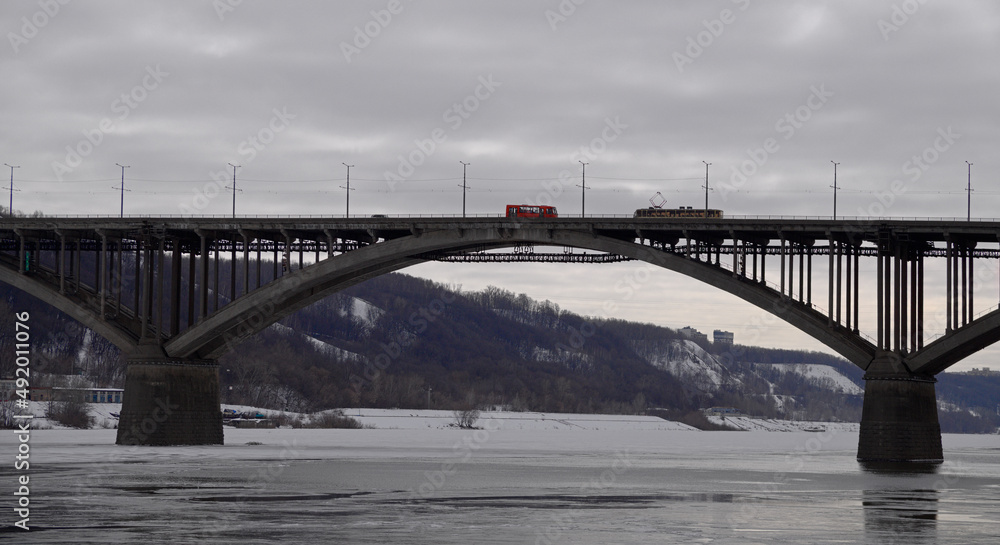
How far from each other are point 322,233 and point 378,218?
12.8 feet

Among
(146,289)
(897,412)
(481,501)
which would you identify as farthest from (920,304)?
(146,289)

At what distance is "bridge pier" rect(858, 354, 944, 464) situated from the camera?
6619cm

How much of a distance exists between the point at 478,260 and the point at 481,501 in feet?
134

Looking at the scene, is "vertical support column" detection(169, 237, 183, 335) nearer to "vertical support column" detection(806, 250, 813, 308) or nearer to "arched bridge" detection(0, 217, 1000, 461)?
"arched bridge" detection(0, 217, 1000, 461)

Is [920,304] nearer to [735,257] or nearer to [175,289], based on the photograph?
[735,257]

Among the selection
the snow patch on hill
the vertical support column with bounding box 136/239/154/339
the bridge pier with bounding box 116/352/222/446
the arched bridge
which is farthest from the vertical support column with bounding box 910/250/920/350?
the snow patch on hill

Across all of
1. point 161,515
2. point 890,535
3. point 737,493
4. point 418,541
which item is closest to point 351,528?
point 418,541

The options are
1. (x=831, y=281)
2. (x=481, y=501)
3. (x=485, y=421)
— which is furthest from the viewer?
(x=485, y=421)

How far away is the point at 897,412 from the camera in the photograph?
66.4 metres

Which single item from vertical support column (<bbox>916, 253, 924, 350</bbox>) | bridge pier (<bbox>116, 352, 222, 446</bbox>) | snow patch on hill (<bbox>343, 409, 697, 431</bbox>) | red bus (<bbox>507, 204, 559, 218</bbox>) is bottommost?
snow patch on hill (<bbox>343, 409, 697, 431</bbox>)

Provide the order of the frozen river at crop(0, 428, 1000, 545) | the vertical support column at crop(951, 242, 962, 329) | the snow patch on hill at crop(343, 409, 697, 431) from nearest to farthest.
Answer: the frozen river at crop(0, 428, 1000, 545)
the vertical support column at crop(951, 242, 962, 329)
the snow patch on hill at crop(343, 409, 697, 431)

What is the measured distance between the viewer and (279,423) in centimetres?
14188

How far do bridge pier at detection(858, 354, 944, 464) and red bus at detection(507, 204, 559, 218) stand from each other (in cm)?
1928

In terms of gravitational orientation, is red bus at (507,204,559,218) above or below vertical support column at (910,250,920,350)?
above
